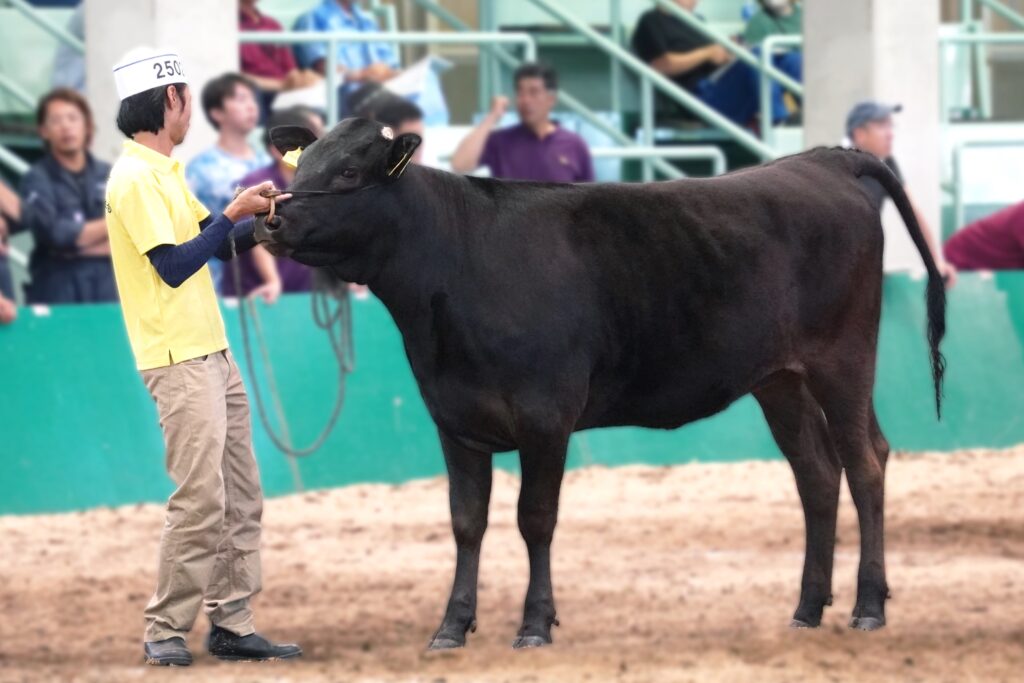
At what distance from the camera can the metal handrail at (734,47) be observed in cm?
1463

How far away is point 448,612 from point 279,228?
1428 millimetres

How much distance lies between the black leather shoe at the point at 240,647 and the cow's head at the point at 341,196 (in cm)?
130

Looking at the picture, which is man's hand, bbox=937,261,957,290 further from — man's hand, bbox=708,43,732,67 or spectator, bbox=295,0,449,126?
spectator, bbox=295,0,449,126

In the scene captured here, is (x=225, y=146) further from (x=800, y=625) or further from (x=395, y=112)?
(x=800, y=625)

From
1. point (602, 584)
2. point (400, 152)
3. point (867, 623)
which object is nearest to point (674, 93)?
point (602, 584)

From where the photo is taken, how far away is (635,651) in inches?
272

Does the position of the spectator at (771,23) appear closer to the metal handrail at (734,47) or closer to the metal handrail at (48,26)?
the metal handrail at (734,47)

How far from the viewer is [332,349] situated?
11.3 metres

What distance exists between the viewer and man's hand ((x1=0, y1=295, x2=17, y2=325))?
1040 cm

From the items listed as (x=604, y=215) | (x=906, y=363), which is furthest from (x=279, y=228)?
(x=906, y=363)

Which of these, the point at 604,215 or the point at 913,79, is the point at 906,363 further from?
the point at 604,215

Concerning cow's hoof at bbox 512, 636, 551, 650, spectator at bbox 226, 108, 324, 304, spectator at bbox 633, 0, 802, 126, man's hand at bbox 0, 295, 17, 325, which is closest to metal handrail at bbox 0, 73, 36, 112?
spectator at bbox 226, 108, 324, 304

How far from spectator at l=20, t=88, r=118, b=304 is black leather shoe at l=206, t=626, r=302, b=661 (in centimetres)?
436

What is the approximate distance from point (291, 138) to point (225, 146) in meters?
4.30
